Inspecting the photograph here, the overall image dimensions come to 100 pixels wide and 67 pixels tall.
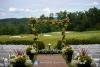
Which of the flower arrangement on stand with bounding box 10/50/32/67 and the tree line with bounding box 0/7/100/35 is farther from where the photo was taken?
the tree line with bounding box 0/7/100/35

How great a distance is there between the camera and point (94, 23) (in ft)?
263

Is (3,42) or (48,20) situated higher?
(48,20)

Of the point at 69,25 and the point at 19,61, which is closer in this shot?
the point at 19,61

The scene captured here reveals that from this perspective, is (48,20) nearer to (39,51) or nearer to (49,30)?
(39,51)

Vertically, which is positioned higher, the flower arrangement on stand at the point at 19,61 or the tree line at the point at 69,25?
the flower arrangement on stand at the point at 19,61

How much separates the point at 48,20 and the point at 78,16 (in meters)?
47.9

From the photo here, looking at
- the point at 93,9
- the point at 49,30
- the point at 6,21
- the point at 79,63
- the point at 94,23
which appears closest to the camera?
the point at 79,63

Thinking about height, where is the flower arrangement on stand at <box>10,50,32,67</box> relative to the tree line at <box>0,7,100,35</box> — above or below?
above

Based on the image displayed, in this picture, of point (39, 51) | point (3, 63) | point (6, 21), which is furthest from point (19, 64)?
point (6, 21)

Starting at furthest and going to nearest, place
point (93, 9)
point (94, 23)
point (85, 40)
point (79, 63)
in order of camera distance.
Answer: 1. point (93, 9)
2. point (94, 23)
3. point (85, 40)
4. point (79, 63)

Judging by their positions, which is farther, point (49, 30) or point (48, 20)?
point (49, 30)

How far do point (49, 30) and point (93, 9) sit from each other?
22.6 m

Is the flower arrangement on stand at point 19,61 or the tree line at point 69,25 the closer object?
the flower arrangement on stand at point 19,61

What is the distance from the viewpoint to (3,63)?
2023 cm
